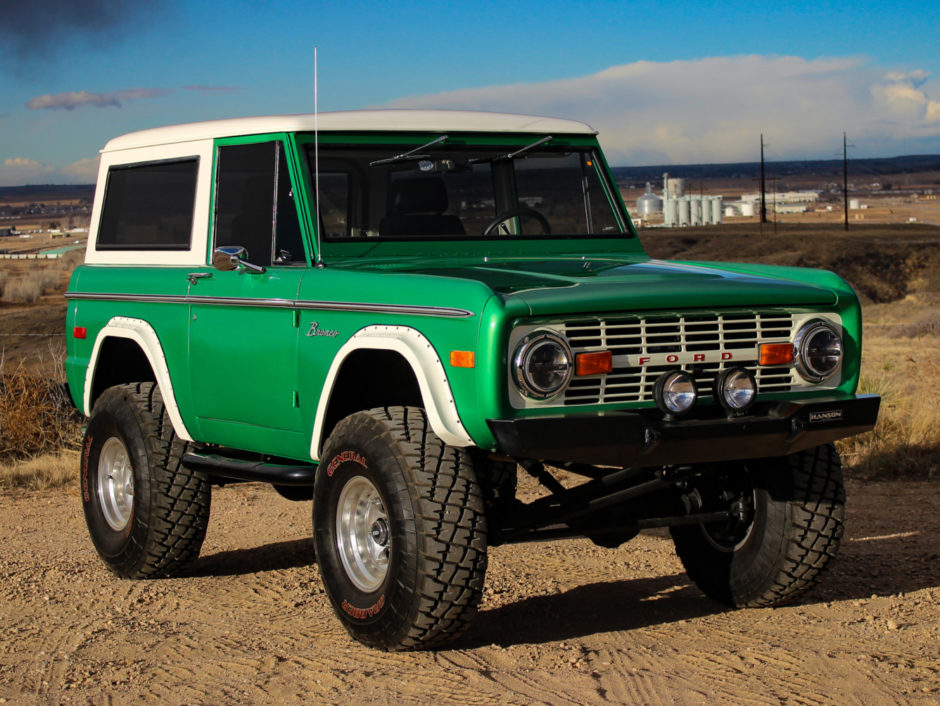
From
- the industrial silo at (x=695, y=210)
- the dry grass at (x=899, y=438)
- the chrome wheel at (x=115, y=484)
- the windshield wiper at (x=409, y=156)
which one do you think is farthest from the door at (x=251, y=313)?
the industrial silo at (x=695, y=210)

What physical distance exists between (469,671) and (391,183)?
2500 millimetres

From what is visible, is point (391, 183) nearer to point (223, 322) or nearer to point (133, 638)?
point (223, 322)

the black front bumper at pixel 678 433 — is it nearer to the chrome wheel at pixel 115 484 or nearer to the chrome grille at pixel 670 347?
the chrome grille at pixel 670 347

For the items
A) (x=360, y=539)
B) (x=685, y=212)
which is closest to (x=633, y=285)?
(x=360, y=539)

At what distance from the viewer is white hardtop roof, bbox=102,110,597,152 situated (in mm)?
5949

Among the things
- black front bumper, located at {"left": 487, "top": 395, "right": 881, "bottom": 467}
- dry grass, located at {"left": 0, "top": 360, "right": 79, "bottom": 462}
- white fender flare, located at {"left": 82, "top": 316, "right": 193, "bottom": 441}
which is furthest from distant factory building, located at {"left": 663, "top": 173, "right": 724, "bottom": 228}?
black front bumper, located at {"left": 487, "top": 395, "right": 881, "bottom": 467}

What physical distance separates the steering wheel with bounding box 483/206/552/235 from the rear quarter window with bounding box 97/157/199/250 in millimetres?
1529

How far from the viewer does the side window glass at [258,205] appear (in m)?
5.80

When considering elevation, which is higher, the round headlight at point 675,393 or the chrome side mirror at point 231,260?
the chrome side mirror at point 231,260

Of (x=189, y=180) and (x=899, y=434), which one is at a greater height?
(x=189, y=180)

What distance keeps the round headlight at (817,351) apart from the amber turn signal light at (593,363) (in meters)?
0.91

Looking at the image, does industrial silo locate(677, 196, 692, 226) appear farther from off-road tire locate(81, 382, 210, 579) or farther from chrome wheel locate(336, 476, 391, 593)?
chrome wheel locate(336, 476, 391, 593)

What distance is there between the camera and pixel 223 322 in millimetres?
5895

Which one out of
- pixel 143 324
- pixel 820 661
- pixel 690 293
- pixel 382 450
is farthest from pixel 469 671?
pixel 143 324
